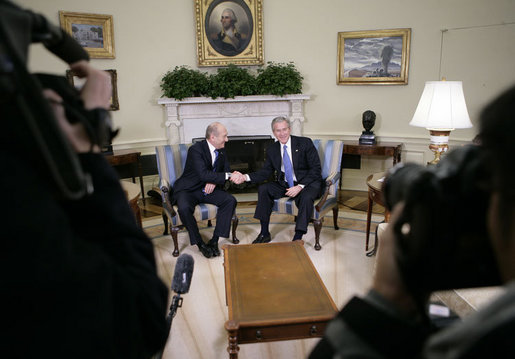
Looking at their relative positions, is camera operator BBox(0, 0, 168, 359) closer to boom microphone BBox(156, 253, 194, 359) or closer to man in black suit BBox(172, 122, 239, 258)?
boom microphone BBox(156, 253, 194, 359)

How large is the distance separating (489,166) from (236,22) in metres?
5.90

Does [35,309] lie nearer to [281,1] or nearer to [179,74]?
[179,74]

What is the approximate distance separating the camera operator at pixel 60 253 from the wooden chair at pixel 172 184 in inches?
126

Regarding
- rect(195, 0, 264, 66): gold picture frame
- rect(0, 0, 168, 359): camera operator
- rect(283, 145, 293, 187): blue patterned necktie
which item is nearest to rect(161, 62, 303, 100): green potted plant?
rect(195, 0, 264, 66): gold picture frame

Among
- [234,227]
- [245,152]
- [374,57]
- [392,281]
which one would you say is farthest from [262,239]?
[374,57]

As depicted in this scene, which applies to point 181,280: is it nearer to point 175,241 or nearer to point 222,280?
point 222,280

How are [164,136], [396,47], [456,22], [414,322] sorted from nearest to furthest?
[414,322] → [456,22] → [396,47] → [164,136]

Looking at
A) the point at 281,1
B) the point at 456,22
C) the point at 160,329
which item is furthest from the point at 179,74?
the point at 160,329

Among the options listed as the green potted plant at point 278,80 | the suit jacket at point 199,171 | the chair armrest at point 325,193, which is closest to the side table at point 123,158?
the suit jacket at point 199,171

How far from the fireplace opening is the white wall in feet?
3.17

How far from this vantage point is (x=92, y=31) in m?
5.41

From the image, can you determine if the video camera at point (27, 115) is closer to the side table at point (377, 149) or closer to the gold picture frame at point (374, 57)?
the side table at point (377, 149)

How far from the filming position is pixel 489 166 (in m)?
0.51

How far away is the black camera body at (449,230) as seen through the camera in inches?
21.9
